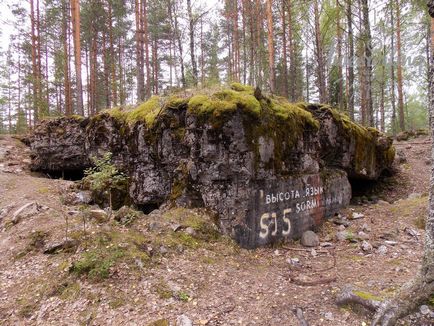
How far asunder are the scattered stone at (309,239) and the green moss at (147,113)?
4004 mm

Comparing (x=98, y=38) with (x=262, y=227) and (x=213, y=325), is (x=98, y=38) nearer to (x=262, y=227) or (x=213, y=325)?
(x=262, y=227)

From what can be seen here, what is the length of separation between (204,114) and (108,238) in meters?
2.70

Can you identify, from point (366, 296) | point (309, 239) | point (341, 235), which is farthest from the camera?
point (341, 235)

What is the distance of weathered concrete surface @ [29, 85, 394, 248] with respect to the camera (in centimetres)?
492

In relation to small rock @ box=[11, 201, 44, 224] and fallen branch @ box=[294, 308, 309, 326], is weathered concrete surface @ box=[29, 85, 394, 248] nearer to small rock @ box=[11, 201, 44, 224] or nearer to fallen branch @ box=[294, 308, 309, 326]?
fallen branch @ box=[294, 308, 309, 326]

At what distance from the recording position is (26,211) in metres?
5.59

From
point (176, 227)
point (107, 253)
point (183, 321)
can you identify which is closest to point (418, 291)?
point (183, 321)

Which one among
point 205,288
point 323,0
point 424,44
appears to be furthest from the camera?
point 424,44

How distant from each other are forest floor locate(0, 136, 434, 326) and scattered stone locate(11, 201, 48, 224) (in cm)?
2

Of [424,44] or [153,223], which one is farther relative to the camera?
[424,44]

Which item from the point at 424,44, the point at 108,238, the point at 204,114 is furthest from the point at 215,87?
the point at 424,44

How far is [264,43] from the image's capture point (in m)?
17.6

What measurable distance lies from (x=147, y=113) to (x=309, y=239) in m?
4.46

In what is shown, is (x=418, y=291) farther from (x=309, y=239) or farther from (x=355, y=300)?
(x=309, y=239)
